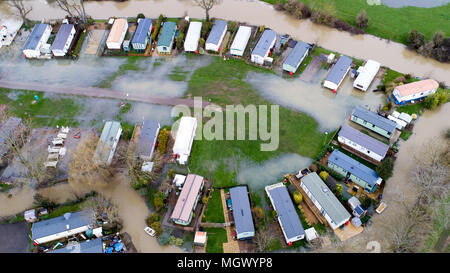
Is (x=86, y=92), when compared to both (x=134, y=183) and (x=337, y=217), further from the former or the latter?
(x=337, y=217)

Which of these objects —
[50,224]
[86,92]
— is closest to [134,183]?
[50,224]

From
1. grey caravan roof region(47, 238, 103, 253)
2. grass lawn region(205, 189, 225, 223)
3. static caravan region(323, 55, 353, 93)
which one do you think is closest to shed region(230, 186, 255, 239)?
grass lawn region(205, 189, 225, 223)

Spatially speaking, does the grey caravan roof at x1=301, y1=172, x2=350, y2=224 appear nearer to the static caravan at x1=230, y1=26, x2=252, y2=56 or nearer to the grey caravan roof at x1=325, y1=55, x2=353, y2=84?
the grey caravan roof at x1=325, y1=55, x2=353, y2=84

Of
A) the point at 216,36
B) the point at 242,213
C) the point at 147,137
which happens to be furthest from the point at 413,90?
the point at 147,137

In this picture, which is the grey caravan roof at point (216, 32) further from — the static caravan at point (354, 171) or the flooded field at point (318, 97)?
the static caravan at point (354, 171)

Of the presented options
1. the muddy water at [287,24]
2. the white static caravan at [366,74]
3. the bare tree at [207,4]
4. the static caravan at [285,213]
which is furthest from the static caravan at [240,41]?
the static caravan at [285,213]

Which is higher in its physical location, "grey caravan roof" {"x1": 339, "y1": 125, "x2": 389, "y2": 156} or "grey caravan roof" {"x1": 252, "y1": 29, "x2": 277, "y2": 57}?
"grey caravan roof" {"x1": 252, "y1": 29, "x2": 277, "y2": 57}
